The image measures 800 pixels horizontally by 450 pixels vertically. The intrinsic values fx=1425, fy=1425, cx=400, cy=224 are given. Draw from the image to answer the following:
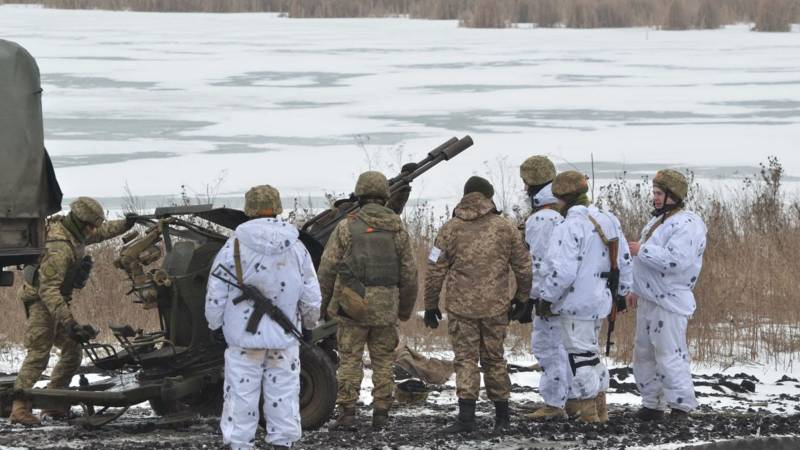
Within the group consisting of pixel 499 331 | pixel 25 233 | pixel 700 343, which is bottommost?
pixel 700 343

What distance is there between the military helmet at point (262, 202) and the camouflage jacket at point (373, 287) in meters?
0.98

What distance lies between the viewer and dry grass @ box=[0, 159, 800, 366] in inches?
467

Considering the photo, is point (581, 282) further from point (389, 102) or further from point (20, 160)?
point (389, 102)

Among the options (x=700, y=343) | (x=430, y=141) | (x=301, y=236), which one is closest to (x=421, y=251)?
(x=700, y=343)

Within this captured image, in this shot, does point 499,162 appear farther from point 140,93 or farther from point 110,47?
point 110,47

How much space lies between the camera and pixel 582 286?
29.2 ft

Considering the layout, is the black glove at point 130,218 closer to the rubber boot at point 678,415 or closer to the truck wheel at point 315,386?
the truck wheel at point 315,386

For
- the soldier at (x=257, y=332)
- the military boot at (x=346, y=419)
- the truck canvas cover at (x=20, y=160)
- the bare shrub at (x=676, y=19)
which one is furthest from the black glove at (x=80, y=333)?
the bare shrub at (x=676, y=19)

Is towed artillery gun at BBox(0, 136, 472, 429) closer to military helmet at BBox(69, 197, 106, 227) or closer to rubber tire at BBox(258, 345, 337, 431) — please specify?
rubber tire at BBox(258, 345, 337, 431)

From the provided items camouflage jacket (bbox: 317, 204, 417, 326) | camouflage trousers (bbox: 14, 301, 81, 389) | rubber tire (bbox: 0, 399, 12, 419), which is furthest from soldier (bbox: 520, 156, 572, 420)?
rubber tire (bbox: 0, 399, 12, 419)

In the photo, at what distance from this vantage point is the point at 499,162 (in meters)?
19.6

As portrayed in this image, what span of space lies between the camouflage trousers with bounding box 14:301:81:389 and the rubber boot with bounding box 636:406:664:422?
3700mm

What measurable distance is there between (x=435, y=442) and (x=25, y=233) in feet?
9.04

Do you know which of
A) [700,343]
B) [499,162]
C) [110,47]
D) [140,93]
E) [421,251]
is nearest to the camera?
[700,343]
